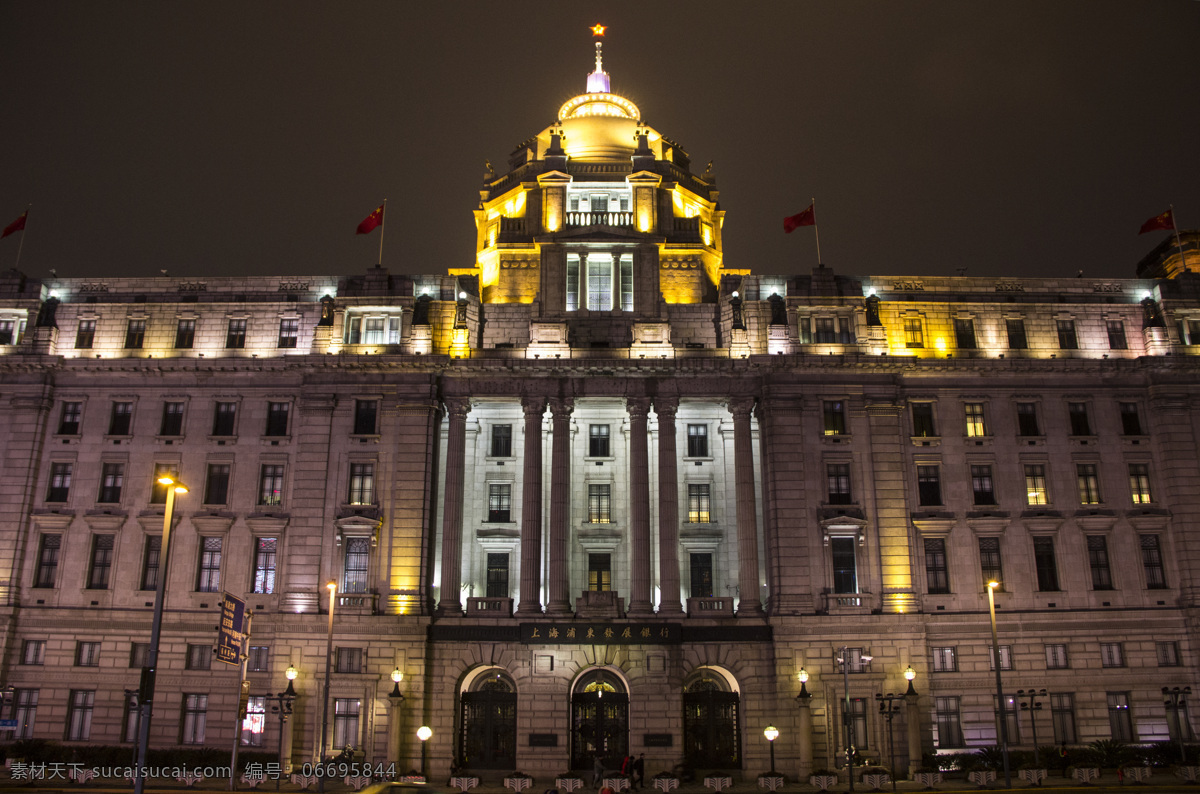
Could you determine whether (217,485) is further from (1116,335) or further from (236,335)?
(1116,335)

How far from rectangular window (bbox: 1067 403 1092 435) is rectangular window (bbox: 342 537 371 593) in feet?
145

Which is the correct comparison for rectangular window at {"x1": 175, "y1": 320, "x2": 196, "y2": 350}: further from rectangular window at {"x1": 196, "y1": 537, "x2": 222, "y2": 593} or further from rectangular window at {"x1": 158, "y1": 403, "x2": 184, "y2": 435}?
rectangular window at {"x1": 196, "y1": 537, "x2": 222, "y2": 593}

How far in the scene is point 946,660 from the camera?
53.6m

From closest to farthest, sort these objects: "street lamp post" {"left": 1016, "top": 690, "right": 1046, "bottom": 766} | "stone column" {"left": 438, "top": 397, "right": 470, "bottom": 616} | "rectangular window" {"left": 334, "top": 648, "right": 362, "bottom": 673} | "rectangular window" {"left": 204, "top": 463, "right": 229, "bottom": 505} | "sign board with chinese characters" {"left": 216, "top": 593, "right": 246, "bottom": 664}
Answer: "sign board with chinese characters" {"left": 216, "top": 593, "right": 246, "bottom": 664} → "street lamp post" {"left": 1016, "top": 690, "right": 1046, "bottom": 766} → "rectangular window" {"left": 334, "top": 648, "right": 362, "bottom": 673} → "stone column" {"left": 438, "top": 397, "right": 470, "bottom": 616} → "rectangular window" {"left": 204, "top": 463, "right": 229, "bottom": 505}

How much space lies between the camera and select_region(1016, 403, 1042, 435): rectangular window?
57.7 meters

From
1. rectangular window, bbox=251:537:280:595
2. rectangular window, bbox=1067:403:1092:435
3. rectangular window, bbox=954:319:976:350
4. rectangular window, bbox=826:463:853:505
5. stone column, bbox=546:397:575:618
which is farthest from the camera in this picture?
rectangular window, bbox=954:319:976:350

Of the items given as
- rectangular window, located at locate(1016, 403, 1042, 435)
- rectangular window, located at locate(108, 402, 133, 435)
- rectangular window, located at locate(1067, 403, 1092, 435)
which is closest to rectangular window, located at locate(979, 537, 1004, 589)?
rectangular window, located at locate(1016, 403, 1042, 435)

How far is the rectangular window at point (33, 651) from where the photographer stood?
53.7 metres

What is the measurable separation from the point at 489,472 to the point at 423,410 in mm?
6412

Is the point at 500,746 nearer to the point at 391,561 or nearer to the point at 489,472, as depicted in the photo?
the point at 391,561

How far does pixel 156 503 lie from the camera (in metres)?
56.1

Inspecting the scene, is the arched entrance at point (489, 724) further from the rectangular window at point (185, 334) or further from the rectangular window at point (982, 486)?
the rectangular window at point (982, 486)

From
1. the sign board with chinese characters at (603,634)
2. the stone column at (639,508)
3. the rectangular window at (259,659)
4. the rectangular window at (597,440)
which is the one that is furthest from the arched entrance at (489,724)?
the rectangular window at (597,440)

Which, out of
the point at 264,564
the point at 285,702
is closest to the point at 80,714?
the point at 264,564
